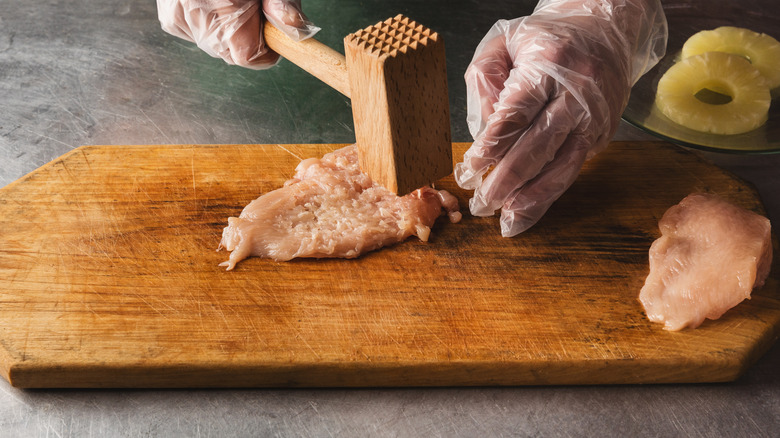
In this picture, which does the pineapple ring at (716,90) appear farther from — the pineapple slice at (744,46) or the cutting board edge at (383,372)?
the cutting board edge at (383,372)

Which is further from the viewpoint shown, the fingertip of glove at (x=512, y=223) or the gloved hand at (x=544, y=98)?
the fingertip of glove at (x=512, y=223)

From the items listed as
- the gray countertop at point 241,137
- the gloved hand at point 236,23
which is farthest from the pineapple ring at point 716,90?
the gloved hand at point 236,23

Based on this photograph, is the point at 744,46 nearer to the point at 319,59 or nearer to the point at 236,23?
the point at 319,59

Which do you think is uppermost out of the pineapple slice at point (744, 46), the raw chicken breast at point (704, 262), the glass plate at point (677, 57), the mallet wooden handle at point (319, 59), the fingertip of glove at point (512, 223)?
the mallet wooden handle at point (319, 59)

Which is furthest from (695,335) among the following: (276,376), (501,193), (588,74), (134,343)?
(134,343)

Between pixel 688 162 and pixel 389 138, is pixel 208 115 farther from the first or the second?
pixel 688 162

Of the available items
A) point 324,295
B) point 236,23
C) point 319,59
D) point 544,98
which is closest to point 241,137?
point 236,23

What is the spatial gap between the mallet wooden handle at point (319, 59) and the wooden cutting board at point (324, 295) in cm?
55

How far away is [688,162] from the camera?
3125 millimetres

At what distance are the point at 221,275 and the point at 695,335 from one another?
5.62 ft

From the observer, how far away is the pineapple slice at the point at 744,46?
330 cm

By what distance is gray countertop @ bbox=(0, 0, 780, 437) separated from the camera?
2.31 m

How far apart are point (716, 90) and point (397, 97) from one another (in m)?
1.78

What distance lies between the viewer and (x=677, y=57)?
3.52m
